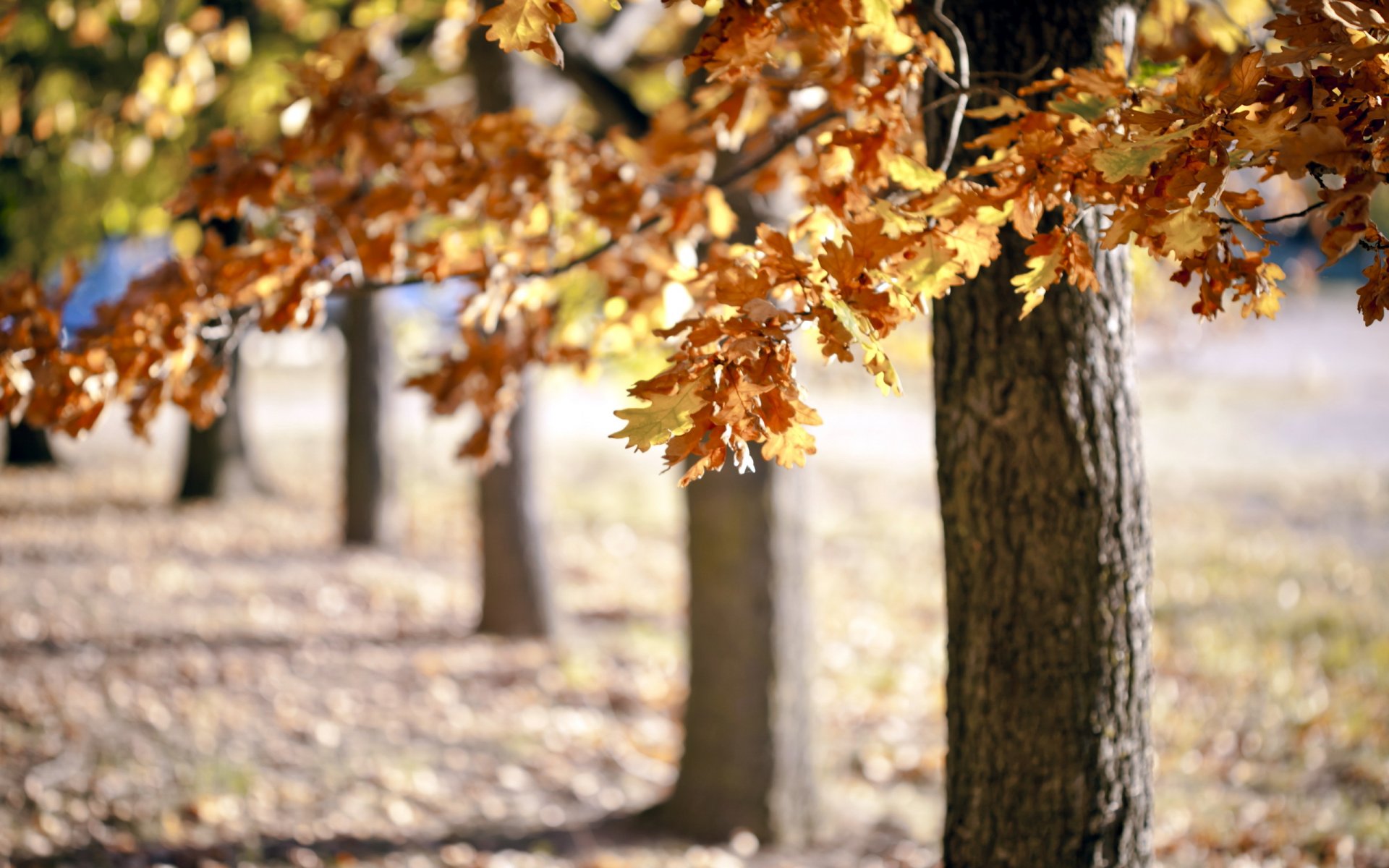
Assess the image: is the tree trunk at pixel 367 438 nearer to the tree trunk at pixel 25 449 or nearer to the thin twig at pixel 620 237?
the tree trunk at pixel 25 449

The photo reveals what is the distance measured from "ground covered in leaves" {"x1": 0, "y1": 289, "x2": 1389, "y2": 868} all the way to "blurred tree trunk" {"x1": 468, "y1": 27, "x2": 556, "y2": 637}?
0.22 metres

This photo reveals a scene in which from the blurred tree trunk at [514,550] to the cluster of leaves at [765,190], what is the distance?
344 cm

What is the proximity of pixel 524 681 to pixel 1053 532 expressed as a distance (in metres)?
4.90

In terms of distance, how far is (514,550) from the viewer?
291 inches

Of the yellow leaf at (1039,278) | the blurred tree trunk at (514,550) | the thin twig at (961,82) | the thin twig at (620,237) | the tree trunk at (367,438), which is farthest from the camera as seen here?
the tree trunk at (367,438)

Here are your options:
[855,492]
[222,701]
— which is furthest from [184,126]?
[855,492]

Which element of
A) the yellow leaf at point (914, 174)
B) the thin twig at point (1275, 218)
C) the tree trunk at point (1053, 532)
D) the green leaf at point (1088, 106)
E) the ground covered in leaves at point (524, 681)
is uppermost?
the green leaf at point (1088, 106)

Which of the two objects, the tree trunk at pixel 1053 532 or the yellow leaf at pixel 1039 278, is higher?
the yellow leaf at pixel 1039 278

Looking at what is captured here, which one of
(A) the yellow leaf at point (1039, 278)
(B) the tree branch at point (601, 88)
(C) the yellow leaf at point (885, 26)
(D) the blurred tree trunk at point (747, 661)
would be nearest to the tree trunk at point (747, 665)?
(D) the blurred tree trunk at point (747, 661)

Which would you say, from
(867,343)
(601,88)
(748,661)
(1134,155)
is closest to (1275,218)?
(1134,155)

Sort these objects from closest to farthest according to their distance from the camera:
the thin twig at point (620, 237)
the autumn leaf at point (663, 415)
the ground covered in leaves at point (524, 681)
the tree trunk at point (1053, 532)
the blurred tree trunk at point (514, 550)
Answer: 1. the autumn leaf at point (663, 415)
2. the tree trunk at point (1053, 532)
3. the thin twig at point (620, 237)
4. the ground covered in leaves at point (524, 681)
5. the blurred tree trunk at point (514, 550)

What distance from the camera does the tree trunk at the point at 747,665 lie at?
4.59 m

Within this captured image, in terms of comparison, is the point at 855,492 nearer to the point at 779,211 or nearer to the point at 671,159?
the point at 779,211

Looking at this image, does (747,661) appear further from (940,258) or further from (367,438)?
(367,438)
